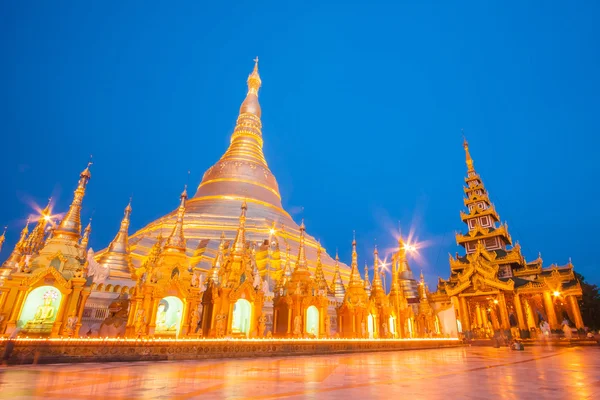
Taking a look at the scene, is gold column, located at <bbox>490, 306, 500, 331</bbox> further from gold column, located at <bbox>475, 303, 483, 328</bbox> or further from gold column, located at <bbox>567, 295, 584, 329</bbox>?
gold column, located at <bbox>567, 295, 584, 329</bbox>

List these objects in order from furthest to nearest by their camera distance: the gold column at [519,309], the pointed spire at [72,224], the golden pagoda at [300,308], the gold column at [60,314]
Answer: the gold column at [519,309]
the golden pagoda at [300,308]
the pointed spire at [72,224]
the gold column at [60,314]

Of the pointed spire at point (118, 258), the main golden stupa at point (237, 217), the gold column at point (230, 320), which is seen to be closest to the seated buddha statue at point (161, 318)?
the gold column at point (230, 320)

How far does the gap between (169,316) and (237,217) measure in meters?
22.8

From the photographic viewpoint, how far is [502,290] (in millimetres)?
27422

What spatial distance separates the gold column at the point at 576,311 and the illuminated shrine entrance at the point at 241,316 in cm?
2453

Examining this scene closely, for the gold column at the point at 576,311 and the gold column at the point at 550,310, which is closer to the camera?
the gold column at the point at 576,311

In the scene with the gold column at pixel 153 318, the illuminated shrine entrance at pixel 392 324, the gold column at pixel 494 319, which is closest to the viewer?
the gold column at pixel 153 318

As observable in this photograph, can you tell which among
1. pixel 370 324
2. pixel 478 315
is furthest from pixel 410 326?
pixel 478 315

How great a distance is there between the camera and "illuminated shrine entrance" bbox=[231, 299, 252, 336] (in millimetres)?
15594

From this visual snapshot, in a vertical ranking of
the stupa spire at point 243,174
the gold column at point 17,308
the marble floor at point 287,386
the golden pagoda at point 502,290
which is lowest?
the marble floor at point 287,386

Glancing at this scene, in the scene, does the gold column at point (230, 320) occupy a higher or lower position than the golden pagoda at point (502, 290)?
lower

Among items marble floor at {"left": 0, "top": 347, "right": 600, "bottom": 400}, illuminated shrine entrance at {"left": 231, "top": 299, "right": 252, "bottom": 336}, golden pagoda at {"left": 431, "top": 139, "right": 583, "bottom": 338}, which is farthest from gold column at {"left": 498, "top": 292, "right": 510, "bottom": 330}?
marble floor at {"left": 0, "top": 347, "right": 600, "bottom": 400}

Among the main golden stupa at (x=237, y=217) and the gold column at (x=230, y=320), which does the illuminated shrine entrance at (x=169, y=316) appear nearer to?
the gold column at (x=230, y=320)

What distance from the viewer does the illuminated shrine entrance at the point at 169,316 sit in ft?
44.7
